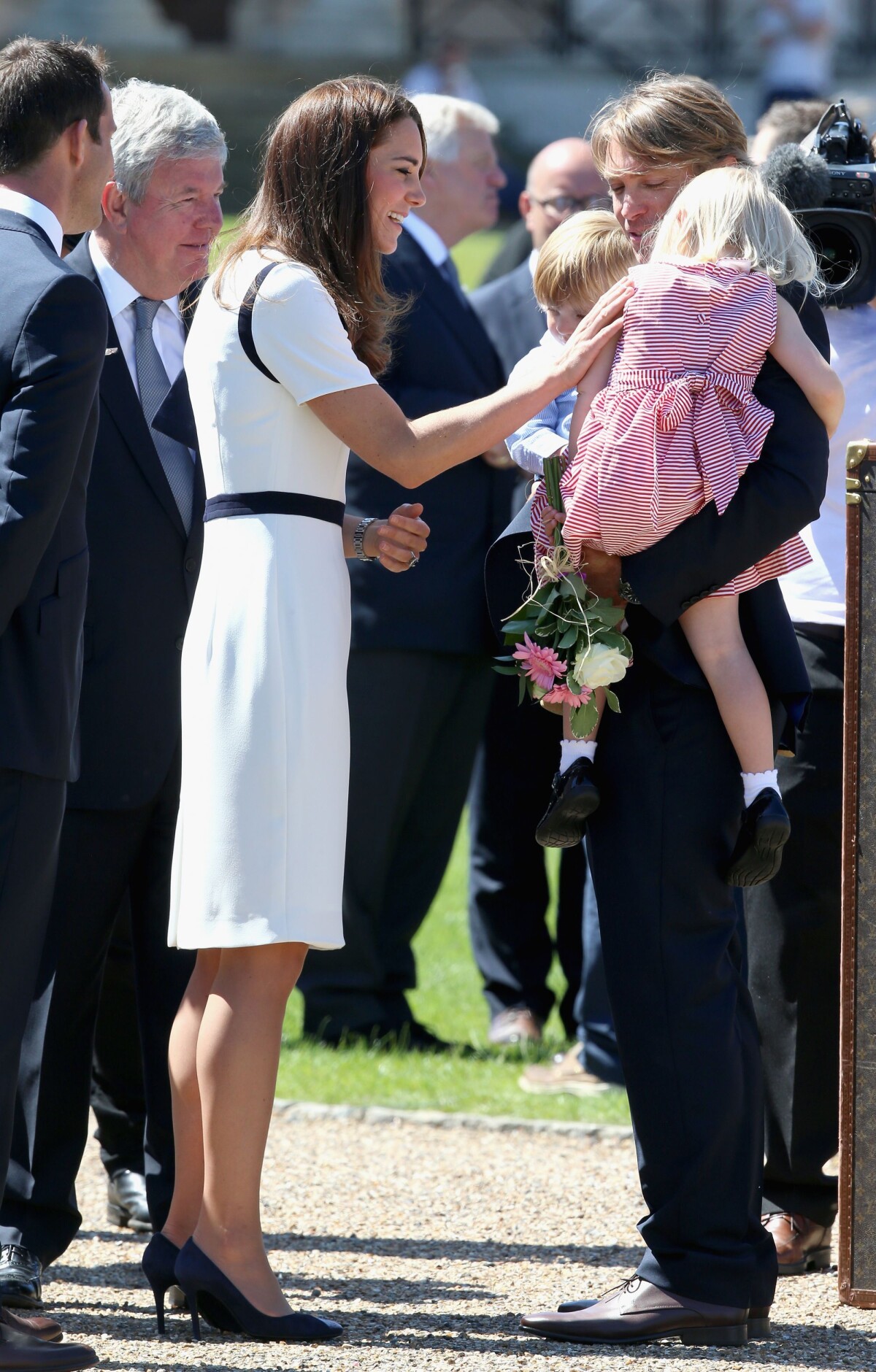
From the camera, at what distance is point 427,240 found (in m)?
5.56

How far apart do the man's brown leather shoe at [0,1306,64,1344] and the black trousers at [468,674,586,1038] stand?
2920mm

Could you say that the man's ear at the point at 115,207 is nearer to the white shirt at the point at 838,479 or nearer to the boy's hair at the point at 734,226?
the boy's hair at the point at 734,226

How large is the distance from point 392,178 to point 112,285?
2.59 feet

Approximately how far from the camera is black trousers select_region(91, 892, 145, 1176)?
13.7 ft

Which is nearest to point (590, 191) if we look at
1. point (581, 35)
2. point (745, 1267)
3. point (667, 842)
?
point (667, 842)

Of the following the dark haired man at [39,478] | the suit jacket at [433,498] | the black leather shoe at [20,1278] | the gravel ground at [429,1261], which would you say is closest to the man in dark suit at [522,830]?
the suit jacket at [433,498]

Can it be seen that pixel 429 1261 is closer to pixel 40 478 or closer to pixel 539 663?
pixel 539 663

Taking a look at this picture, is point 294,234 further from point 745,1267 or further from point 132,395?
point 745,1267

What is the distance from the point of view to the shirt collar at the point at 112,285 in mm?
3729

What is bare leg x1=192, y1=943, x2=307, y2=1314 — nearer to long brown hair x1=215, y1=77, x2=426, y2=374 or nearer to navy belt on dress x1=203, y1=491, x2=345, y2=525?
navy belt on dress x1=203, y1=491, x2=345, y2=525

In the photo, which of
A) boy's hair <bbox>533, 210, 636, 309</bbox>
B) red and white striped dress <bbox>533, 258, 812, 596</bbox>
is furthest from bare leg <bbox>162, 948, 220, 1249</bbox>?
boy's hair <bbox>533, 210, 636, 309</bbox>

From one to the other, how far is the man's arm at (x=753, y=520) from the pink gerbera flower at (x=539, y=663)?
17 cm

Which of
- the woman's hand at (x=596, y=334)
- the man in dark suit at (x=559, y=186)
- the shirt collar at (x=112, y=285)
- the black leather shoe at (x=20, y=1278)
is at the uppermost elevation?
the man in dark suit at (x=559, y=186)

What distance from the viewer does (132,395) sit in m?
3.71
